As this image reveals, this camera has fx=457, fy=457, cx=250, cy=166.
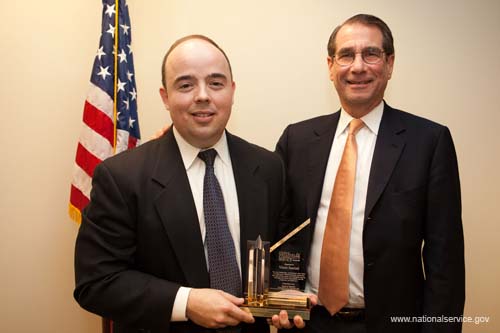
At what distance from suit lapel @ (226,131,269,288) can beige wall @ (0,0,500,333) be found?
1.32 metres

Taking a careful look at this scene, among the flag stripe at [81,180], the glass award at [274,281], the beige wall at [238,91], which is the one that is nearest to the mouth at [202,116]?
the glass award at [274,281]

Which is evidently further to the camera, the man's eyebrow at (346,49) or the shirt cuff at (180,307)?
the man's eyebrow at (346,49)

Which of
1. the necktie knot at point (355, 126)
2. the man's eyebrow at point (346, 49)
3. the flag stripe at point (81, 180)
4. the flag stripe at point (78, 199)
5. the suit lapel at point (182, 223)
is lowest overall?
the suit lapel at point (182, 223)

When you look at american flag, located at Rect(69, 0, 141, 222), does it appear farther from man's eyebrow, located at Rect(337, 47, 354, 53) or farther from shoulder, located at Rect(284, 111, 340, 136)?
man's eyebrow, located at Rect(337, 47, 354, 53)

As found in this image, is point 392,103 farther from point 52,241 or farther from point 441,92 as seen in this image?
point 52,241

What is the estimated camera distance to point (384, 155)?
2.14 metres

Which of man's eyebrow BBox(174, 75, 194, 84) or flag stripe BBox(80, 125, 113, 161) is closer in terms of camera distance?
man's eyebrow BBox(174, 75, 194, 84)

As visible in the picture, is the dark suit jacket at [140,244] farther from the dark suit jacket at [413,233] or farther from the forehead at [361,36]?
the forehead at [361,36]

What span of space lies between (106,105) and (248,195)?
134 centimetres

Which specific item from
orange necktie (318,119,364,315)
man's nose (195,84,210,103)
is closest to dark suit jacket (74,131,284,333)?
man's nose (195,84,210,103)

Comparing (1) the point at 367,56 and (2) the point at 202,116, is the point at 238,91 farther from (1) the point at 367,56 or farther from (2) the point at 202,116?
(2) the point at 202,116

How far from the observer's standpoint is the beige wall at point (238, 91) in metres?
3.03

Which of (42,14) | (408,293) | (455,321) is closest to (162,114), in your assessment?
(42,14)

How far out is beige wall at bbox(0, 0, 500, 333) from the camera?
3.03m
